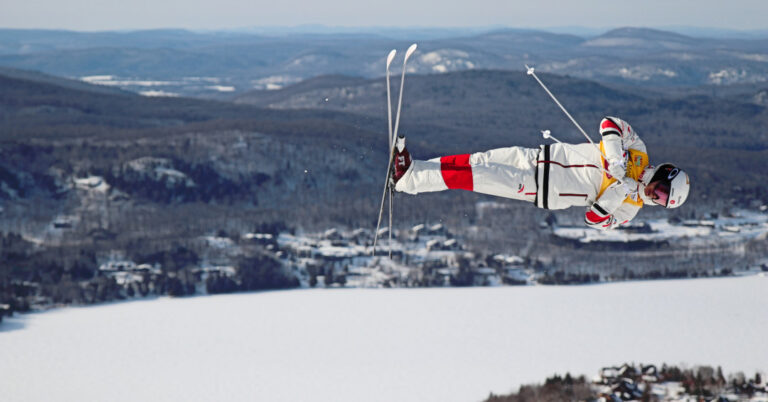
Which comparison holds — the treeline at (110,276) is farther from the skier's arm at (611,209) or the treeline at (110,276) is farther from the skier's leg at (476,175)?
the skier's arm at (611,209)

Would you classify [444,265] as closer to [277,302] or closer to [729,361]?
A: [277,302]

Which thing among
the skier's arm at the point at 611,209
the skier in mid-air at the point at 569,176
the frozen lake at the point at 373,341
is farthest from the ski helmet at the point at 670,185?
the frozen lake at the point at 373,341

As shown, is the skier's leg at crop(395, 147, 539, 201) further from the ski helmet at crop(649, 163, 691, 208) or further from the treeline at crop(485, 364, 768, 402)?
the treeline at crop(485, 364, 768, 402)

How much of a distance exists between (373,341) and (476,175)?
38.7 metres

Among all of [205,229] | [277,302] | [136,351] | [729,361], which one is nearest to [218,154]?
[205,229]

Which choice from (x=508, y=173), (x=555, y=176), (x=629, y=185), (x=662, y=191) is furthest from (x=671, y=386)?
(x=508, y=173)

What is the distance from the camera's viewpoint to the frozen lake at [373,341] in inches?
1686

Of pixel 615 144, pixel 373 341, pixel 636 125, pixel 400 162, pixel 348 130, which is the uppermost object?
pixel 615 144

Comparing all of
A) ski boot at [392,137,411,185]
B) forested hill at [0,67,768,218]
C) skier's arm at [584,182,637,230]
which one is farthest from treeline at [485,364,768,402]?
forested hill at [0,67,768,218]

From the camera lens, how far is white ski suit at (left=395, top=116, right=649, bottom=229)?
13.2 metres

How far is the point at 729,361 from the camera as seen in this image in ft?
143

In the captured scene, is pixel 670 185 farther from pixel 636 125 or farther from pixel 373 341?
pixel 636 125

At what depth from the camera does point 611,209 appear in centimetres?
1319

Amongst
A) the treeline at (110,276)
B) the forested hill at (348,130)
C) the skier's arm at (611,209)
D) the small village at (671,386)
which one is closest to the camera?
the skier's arm at (611,209)
